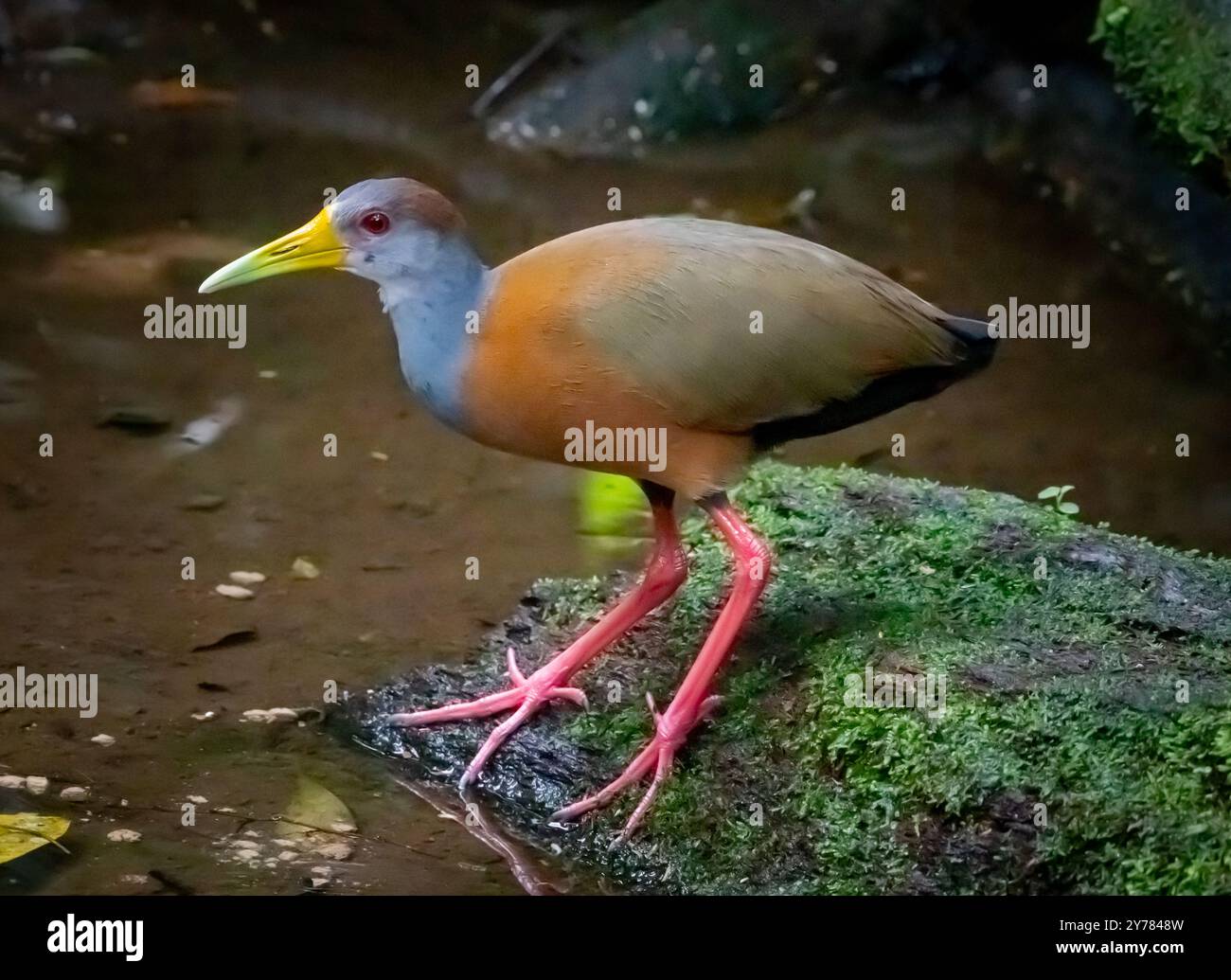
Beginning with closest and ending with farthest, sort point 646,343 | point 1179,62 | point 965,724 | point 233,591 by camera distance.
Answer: point 965,724
point 646,343
point 233,591
point 1179,62

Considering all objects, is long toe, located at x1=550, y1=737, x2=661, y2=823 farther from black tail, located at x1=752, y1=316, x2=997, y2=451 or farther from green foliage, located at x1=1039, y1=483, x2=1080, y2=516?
green foliage, located at x1=1039, y1=483, x2=1080, y2=516

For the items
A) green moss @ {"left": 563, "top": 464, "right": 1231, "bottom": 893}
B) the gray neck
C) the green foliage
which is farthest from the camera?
the green foliage

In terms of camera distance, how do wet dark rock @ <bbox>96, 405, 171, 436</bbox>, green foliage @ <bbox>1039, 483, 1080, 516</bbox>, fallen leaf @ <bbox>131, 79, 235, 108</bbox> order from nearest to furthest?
green foliage @ <bbox>1039, 483, 1080, 516</bbox>
wet dark rock @ <bbox>96, 405, 171, 436</bbox>
fallen leaf @ <bbox>131, 79, 235, 108</bbox>

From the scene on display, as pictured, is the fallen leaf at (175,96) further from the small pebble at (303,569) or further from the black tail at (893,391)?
the black tail at (893,391)

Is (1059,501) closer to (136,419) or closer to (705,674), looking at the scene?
(705,674)

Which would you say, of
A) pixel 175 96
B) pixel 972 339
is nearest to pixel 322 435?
pixel 972 339

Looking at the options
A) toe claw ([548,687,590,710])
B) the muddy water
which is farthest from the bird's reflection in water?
toe claw ([548,687,590,710])

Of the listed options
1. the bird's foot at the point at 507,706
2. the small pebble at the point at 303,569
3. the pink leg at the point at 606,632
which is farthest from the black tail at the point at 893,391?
the small pebble at the point at 303,569
